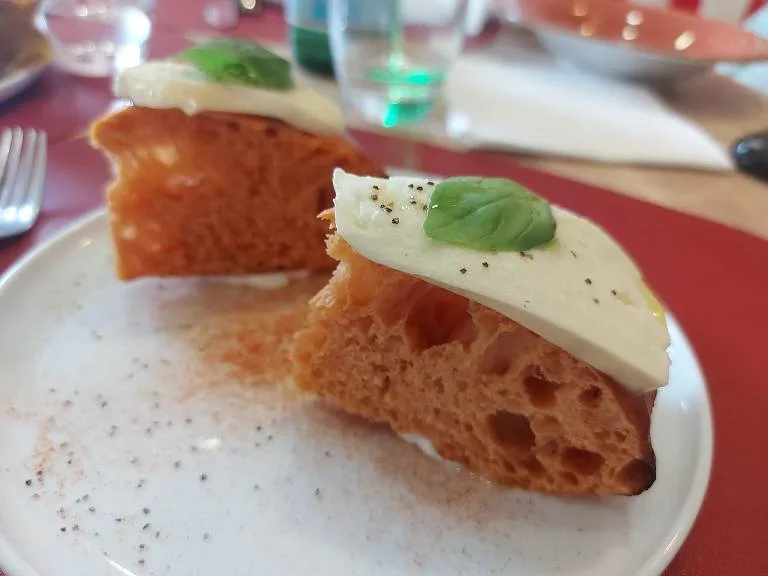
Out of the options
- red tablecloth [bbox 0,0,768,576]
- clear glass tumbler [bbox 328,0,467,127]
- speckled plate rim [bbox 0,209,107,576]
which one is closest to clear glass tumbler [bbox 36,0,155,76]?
red tablecloth [bbox 0,0,768,576]

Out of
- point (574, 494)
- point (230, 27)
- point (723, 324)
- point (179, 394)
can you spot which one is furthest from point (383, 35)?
point (574, 494)

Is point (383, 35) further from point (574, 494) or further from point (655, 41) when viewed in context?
point (574, 494)

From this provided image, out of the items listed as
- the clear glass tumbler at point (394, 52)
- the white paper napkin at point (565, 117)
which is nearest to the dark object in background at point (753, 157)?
the white paper napkin at point (565, 117)

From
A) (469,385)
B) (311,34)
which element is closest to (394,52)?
(311,34)

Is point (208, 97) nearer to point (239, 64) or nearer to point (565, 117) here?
point (239, 64)

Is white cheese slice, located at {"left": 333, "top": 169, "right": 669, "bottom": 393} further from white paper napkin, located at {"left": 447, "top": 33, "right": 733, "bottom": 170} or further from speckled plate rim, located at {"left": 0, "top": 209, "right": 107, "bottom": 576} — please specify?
white paper napkin, located at {"left": 447, "top": 33, "right": 733, "bottom": 170}
